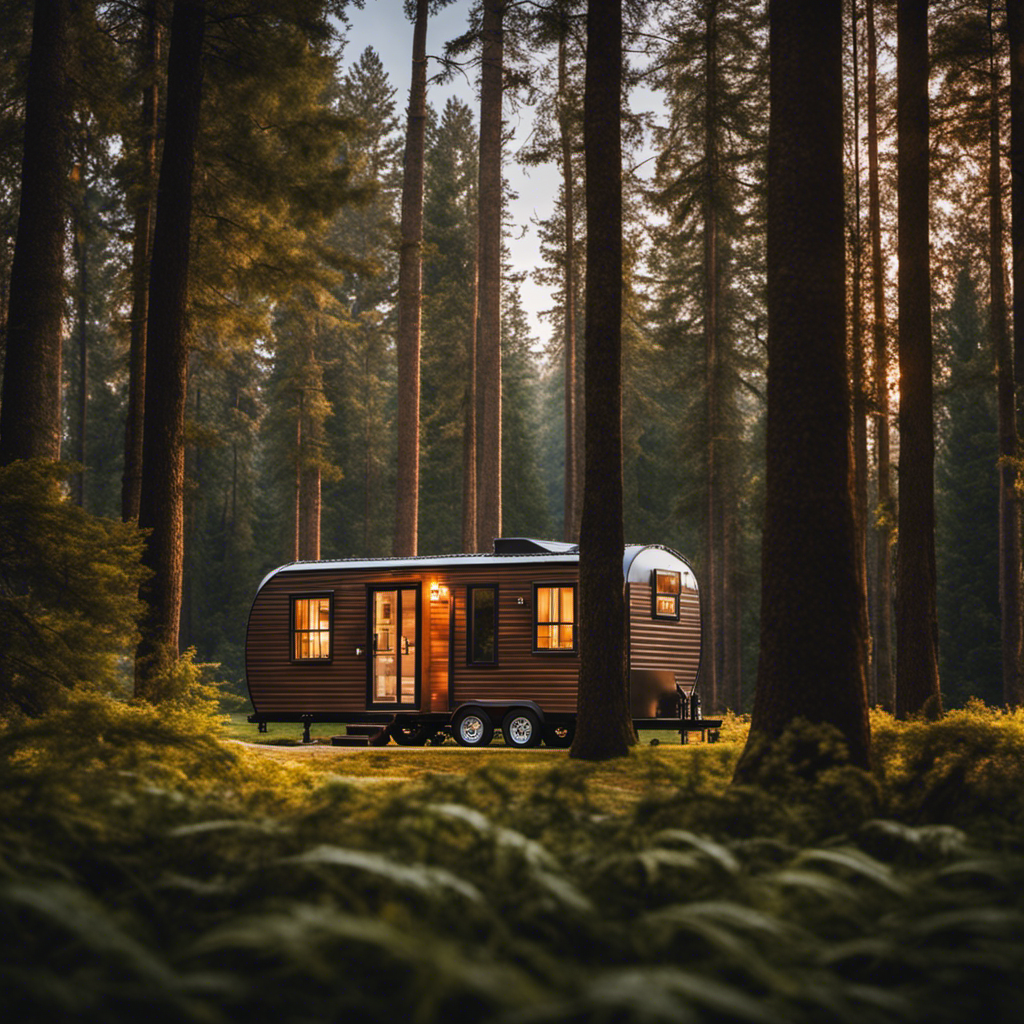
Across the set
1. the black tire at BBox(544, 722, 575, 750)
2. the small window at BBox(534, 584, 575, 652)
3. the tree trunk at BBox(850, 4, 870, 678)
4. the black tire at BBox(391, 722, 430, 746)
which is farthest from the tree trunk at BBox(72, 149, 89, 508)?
the black tire at BBox(544, 722, 575, 750)

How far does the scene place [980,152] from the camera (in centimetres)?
1952

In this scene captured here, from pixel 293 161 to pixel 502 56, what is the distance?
8.31m

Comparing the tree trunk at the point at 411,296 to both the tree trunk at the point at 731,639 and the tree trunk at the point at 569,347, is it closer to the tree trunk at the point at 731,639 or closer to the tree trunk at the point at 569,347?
the tree trunk at the point at 569,347

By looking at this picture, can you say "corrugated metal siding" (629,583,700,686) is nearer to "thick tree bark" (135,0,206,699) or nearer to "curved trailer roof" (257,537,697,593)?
"curved trailer roof" (257,537,697,593)

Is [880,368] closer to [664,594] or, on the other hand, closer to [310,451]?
[664,594]

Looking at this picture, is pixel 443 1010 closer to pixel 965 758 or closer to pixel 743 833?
pixel 743 833

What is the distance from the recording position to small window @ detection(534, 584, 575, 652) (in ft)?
46.7

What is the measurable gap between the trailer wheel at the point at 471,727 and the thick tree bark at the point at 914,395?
5.42 meters

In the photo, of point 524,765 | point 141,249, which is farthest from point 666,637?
point 141,249

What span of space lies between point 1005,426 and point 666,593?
28.9 ft

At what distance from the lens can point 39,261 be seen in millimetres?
10312

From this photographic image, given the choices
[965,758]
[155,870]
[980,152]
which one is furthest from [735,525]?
[155,870]

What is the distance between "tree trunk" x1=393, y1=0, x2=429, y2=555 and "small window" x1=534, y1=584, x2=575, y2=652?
5.03m

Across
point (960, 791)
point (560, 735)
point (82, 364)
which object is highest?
point (82, 364)
